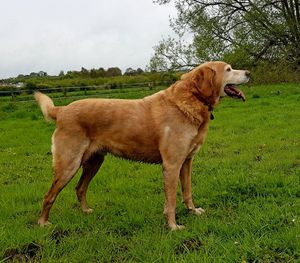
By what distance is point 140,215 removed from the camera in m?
5.71

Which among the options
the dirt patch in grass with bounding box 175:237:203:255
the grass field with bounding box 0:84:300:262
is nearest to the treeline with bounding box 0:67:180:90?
the grass field with bounding box 0:84:300:262

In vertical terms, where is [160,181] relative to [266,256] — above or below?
below

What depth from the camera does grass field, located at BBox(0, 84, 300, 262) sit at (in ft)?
14.6

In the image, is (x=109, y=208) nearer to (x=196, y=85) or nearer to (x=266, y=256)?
(x=196, y=85)

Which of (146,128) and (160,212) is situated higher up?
(146,128)

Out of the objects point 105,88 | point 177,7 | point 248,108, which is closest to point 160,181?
point 248,108

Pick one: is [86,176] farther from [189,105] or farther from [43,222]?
[189,105]

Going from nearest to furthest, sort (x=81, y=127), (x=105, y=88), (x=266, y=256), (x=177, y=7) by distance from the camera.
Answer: (x=266, y=256) → (x=81, y=127) → (x=177, y=7) → (x=105, y=88)

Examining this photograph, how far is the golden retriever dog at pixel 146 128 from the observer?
5570 mm

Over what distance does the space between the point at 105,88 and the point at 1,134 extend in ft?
84.6

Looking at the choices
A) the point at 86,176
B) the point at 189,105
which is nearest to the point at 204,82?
the point at 189,105

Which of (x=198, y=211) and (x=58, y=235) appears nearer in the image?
(x=58, y=235)

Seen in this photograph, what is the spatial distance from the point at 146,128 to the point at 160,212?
3.87 ft

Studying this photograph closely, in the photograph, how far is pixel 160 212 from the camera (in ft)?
19.5
